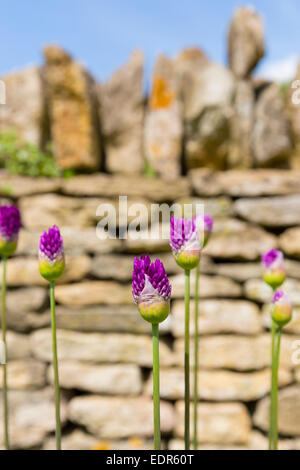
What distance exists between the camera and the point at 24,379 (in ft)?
5.87

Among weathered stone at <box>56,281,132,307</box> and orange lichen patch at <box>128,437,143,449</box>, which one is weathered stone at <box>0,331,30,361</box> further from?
orange lichen patch at <box>128,437,143,449</box>

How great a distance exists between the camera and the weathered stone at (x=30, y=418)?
1658 mm

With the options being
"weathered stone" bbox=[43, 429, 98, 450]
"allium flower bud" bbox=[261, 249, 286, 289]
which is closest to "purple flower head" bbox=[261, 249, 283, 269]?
"allium flower bud" bbox=[261, 249, 286, 289]

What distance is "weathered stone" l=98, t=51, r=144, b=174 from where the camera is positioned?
2160 millimetres

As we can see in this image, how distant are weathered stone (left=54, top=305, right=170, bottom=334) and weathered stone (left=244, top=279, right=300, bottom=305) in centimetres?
37

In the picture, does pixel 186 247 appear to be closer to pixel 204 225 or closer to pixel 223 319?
pixel 204 225

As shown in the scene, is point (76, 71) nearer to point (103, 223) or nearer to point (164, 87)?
point (164, 87)

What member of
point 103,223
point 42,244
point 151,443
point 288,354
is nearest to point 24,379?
point 151,443

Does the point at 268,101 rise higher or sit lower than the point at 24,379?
higher

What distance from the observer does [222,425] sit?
167 centimetres

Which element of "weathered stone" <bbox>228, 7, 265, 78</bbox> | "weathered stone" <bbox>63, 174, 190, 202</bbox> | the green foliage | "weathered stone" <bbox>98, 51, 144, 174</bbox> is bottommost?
"weathered stone" <bbox>63, 174, 190, 202</bbox>

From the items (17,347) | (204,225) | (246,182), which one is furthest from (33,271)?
(204,225)

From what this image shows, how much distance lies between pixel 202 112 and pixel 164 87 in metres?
0.24

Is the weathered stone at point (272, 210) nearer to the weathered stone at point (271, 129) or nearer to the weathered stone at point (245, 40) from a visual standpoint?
the weathered stone at point (271, 129)
